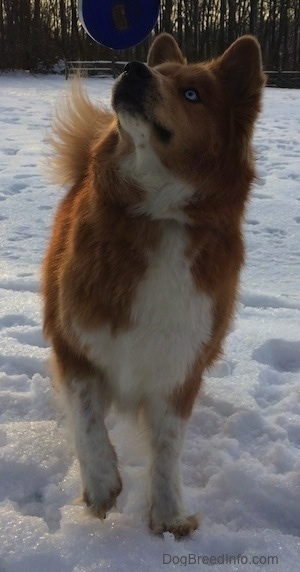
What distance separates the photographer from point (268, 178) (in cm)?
644

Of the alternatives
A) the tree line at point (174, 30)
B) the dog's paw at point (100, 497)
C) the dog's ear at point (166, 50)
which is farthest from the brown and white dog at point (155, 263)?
the tree line at point (174, 30)

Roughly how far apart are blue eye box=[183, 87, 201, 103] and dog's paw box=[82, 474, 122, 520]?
4.21 feet

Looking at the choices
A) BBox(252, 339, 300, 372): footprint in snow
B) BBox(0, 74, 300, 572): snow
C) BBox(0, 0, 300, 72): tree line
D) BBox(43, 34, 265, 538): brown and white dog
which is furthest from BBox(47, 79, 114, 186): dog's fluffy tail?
BBox(0, 0, 300, 72): tree line

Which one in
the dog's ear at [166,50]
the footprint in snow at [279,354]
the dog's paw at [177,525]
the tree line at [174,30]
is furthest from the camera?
the tree line at [174,30]

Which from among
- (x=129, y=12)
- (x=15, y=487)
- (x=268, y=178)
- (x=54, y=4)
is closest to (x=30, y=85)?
(x=54, y=4)

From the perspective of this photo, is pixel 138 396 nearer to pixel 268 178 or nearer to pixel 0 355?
pixel 0 355

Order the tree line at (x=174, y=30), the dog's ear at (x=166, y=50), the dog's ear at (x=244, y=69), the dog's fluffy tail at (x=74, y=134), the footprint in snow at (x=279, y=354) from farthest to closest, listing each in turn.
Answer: the tree line at (x=174, y=30), the footprint in snow at (x=279, y=354), the dog's fluffy tail at (x=74, y=134), the dog's ear at (x=166, y=50), the dog's ear at (x=244, y=69)

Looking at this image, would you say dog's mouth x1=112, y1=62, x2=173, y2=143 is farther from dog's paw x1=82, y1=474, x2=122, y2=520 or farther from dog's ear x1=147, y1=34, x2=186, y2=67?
dog's paw x1=82, y1=474, x2=122, y2=520

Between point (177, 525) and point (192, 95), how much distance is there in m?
1.39

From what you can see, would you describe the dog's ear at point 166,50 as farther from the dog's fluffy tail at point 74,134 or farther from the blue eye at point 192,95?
the blue eye at point 192,95

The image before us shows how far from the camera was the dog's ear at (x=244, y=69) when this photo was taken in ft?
7.43

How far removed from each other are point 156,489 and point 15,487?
0.47 metres

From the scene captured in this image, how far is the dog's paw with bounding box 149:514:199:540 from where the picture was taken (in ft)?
6.39

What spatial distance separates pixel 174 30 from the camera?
974 inches
